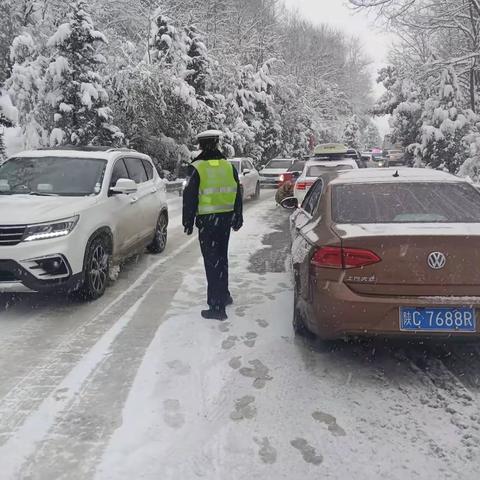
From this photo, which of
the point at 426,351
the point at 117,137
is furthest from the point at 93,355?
the point at 117,137

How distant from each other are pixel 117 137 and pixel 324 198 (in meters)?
14.8

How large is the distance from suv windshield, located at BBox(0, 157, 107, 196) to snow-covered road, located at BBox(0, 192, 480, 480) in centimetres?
149

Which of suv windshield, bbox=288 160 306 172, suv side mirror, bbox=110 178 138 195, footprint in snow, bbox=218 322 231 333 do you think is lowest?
footprint in snow, bbox=218 322 231 333

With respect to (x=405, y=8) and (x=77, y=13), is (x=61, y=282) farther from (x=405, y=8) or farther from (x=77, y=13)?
(x=405, y=8)

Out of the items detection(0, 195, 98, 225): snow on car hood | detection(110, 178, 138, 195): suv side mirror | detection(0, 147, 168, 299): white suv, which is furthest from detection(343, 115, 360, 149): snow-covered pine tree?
detection(0, 195, 98, 225): snow on car hood

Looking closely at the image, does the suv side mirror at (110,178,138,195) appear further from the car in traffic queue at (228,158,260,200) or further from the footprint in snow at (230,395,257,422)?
the car in traffic queue at (228,158,260,200)

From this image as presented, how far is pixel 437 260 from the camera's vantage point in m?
3.68

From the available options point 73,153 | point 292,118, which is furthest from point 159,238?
point 292,118

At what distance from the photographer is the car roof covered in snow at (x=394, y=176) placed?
4.77 m

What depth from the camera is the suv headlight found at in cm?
533

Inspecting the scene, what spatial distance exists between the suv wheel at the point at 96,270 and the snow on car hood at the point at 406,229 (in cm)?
298

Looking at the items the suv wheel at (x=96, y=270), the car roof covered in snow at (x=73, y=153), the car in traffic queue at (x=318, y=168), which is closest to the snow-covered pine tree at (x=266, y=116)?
the car in traffic queue at (x=318, y=168)

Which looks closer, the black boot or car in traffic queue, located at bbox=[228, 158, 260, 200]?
the black boot

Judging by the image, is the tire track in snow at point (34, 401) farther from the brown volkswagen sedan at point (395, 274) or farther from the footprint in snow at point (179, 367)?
the brown volkswagen sedan at point (395, 274)
